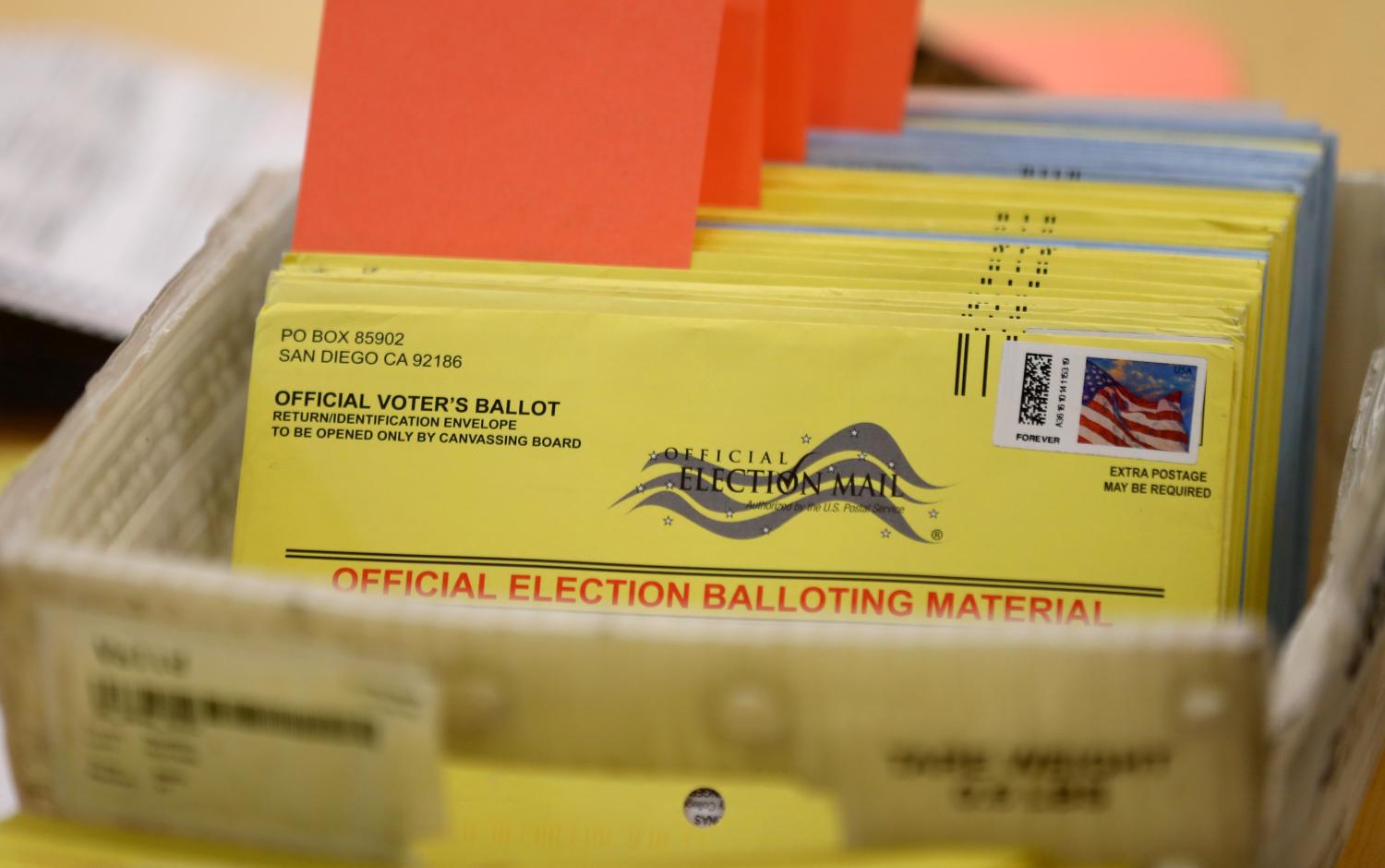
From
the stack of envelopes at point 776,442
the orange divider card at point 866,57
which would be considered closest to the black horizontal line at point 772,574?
the stack of envelopes at point 776,442

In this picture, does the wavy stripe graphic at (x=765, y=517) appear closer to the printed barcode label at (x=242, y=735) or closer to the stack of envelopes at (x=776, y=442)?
the stack of envelopes at (x=776, y=442)

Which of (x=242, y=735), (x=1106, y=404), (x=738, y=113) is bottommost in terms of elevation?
(x=242, y=735)

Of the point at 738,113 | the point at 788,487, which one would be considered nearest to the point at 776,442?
the point at 788,487

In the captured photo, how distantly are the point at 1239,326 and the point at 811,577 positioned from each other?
0.17 m

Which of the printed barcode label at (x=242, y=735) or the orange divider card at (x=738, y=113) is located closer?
the printed barcode label at (x=242, y=735)

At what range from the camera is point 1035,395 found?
0.42 m

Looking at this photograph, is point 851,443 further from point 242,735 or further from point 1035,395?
point 242,735

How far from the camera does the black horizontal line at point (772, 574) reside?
42 cm

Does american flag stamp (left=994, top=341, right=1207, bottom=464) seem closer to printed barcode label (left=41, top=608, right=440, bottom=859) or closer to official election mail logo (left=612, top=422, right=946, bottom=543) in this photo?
official election mail logo (left=612, top=422, right=946, bottom=543)

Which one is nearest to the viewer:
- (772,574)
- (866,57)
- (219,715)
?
(219,715)

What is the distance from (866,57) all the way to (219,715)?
1.31 feet

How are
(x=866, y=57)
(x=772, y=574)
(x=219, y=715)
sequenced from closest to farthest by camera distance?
(x=219, y=715)
(x=772, y=574)
(x=866, y=57)

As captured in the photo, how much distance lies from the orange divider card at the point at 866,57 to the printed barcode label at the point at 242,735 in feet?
1.20

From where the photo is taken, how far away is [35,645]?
305 mm
